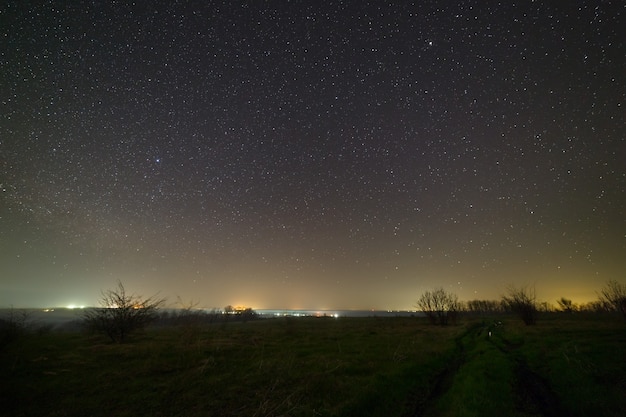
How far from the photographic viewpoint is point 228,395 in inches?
452

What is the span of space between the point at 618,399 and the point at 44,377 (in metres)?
24.6

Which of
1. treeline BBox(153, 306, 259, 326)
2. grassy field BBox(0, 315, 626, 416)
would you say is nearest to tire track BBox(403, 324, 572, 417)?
grassy field BBox(0, 315, 626, 416)

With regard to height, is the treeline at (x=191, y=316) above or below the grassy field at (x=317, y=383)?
above

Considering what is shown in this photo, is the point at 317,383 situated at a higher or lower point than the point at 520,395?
higher

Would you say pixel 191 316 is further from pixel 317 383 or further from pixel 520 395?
pixel 520 395

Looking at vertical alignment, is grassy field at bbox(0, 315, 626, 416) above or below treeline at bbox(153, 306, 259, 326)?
below

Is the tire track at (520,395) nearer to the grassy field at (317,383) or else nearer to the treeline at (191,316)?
the grassy field at (317,383)

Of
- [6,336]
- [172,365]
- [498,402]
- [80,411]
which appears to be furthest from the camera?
[6,336]

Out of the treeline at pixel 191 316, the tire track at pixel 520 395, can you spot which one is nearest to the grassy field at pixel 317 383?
the tire track at pixel 520 395

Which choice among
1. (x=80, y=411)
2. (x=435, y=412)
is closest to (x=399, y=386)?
(x=435, y=412)

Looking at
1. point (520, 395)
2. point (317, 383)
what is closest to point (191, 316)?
point (317, 383)

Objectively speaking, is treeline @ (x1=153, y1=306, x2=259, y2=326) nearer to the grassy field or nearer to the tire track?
the grassy field

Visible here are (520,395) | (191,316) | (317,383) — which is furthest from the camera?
(191,316)

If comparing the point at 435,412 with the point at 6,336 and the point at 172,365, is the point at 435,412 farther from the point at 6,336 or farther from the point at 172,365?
the point at 6,336
